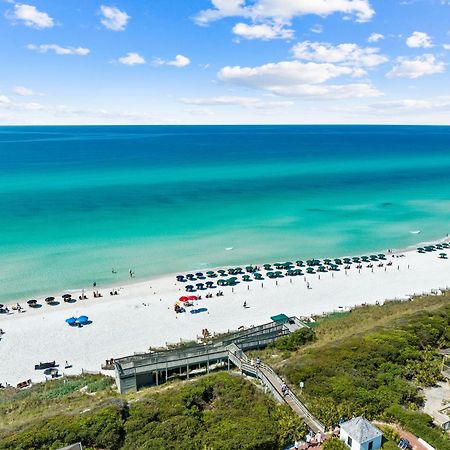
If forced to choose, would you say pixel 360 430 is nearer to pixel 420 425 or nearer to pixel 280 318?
pixel 420 425

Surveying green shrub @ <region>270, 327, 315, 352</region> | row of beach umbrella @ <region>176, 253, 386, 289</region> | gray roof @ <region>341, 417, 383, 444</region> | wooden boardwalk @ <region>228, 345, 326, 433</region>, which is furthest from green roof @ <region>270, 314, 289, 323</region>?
gray roof @ <region>341, 417, 383, 444</region>

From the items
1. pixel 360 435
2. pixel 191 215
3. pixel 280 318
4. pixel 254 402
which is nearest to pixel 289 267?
pixel 280 318

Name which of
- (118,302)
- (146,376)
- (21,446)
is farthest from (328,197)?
(21,446)

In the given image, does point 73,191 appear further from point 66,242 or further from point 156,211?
point 66,242

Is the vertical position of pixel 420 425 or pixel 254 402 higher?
pixel 420 425

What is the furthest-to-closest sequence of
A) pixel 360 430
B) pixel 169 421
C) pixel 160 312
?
pixel 160 312 → pixel 169 421 → pixel 360 430

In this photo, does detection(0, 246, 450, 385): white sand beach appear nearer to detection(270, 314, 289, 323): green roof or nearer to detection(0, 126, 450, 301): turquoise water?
detection(270, 314, 289, 323): green roof
